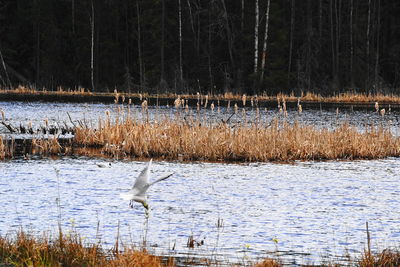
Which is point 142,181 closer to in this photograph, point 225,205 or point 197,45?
point 225,205

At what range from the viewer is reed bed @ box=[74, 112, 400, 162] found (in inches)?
845

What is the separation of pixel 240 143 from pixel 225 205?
786 centimetres

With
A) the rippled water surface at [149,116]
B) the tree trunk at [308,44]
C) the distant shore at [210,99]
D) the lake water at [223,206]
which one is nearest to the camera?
the lake water at [223,206]

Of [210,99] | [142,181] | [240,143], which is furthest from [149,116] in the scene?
[142,181]

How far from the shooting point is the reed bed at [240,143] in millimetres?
21469

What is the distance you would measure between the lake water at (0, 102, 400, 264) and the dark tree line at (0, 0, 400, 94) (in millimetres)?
32119

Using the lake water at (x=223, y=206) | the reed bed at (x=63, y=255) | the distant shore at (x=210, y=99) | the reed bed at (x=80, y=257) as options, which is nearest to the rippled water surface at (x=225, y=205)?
the lake water at (x=223, y=206)

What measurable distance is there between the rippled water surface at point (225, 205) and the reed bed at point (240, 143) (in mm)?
1149

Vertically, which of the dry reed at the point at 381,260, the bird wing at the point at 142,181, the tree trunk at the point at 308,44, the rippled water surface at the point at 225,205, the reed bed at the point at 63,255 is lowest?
the rippled water surface at the point at 225,205

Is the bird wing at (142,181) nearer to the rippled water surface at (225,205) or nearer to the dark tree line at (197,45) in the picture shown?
the rippled water surface at (225,205)

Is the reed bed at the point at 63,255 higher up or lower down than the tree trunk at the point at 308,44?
lower down

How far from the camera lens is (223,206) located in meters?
13.7

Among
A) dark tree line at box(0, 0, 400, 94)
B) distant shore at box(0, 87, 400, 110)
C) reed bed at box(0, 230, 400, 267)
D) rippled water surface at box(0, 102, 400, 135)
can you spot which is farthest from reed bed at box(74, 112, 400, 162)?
dark tree line at box(0, 0, 400, 94)

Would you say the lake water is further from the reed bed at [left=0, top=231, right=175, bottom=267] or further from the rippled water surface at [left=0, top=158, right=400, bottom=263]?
the reed bed at [left=0, top=231, right=175, bottom=267]
